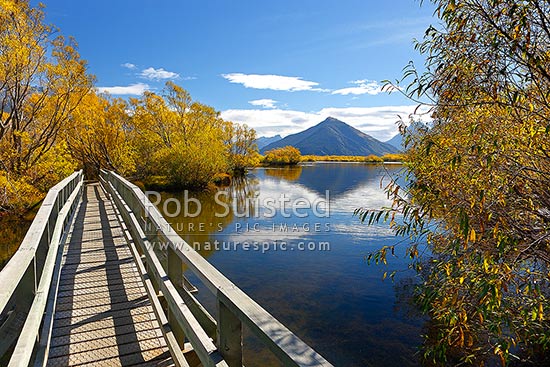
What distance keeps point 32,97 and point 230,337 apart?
20394 mm

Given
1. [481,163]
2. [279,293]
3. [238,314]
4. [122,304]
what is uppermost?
[481,163]

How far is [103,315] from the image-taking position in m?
4.06

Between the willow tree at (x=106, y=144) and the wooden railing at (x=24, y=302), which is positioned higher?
the willow tree at (x=106, y=144)

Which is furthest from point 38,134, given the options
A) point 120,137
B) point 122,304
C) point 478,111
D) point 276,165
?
point 276,165

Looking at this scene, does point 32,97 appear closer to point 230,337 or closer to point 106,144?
point 106,144

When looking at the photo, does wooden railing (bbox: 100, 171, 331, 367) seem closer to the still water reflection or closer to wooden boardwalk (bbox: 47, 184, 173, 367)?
wooden boardwalk (bbox: 47, 184, 173, 367)

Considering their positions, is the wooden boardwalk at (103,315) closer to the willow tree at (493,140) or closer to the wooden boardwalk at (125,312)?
the wooden boardwalk at (125,312)

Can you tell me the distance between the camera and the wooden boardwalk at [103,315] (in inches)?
130

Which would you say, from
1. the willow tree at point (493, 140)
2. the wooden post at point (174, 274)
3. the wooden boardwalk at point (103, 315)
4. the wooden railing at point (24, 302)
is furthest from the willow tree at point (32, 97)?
the willow tree at point (493, 140)

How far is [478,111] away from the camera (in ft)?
14.5

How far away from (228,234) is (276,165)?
63.9 m

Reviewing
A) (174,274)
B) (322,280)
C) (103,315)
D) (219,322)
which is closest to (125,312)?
(103,315)

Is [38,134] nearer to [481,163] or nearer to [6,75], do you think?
[6,75]

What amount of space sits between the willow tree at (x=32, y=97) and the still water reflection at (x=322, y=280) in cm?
672
